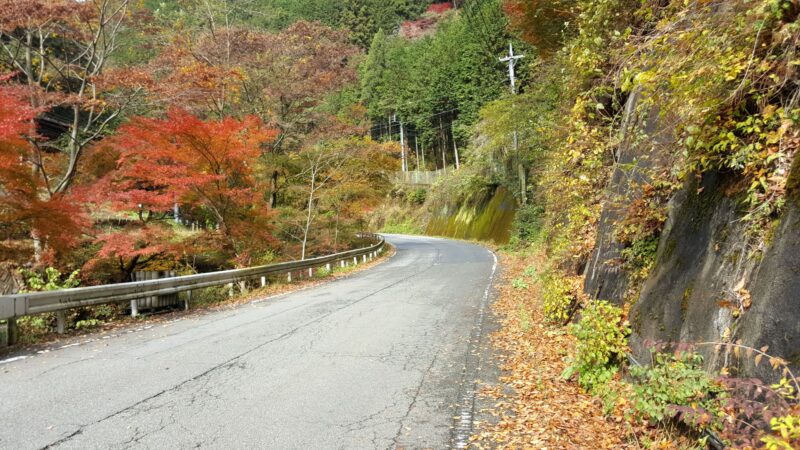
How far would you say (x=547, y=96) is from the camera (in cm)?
1805

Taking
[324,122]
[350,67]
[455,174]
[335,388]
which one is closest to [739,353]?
[335,388]

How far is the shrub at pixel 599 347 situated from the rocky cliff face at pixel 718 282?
168mm

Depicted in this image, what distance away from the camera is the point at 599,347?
4.88m

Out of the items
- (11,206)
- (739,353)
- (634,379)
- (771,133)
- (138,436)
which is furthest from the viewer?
(11,206)

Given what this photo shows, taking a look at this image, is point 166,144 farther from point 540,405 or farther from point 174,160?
point 540,405

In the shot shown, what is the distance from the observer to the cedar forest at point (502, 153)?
3428 mm

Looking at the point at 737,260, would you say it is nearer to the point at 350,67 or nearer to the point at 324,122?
the point at 324,122

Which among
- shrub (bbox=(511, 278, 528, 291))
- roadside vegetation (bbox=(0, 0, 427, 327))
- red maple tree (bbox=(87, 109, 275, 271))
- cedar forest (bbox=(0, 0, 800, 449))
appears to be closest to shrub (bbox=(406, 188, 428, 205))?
cedar forest (bbox=(0, 0, 800, 449))

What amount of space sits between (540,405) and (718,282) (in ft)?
6.53

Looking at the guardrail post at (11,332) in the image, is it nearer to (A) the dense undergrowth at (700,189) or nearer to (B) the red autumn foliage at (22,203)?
(B) the red autumn foliage at (22,203)

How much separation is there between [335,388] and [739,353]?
11.8 feet

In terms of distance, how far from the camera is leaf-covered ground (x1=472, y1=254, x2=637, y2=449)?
3.76m

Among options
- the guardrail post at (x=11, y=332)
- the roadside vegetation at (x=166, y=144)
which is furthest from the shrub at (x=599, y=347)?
the roadside vegetation at (x=166, y=144)

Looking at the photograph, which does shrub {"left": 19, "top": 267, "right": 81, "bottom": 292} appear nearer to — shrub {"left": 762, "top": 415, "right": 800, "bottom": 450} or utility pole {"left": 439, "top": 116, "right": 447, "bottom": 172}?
shrub {"left": 762, "top": 415, "right": 800, "bottom": 450}
